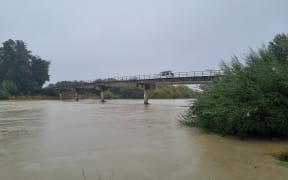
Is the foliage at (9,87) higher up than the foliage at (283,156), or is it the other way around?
the foliage at (9,87)

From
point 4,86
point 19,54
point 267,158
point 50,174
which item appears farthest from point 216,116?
point 19,54

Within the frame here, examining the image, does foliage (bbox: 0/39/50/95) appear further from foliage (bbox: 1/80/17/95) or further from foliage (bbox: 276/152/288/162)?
foliage (bbox: 276/152/288/162)

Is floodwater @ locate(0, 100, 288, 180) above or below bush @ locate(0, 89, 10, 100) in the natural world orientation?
below

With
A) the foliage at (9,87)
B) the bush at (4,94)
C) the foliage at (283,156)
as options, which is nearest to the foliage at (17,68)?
the foliage at (9,87)

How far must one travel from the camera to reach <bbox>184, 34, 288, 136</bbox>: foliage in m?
11.0

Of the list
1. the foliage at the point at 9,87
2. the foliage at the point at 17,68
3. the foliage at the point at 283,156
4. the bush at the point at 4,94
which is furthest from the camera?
the foliage at the point at 17,68

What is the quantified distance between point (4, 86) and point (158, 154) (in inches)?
3351

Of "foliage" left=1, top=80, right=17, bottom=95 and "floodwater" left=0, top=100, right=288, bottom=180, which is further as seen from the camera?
"foliage" left=1, top=80, right=17, bottom=95

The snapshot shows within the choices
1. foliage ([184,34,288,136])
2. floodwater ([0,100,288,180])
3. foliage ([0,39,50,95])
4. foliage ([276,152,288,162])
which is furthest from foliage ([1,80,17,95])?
foliage ([276,152,288,162])

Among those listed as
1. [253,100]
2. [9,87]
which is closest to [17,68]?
[9,87]

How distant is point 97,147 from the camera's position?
387 inches

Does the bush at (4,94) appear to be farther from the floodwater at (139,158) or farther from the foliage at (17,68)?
the floodwater at (139,158)

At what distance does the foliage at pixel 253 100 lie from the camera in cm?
1104

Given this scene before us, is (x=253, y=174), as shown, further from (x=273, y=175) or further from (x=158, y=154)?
(x=158, y=154)
